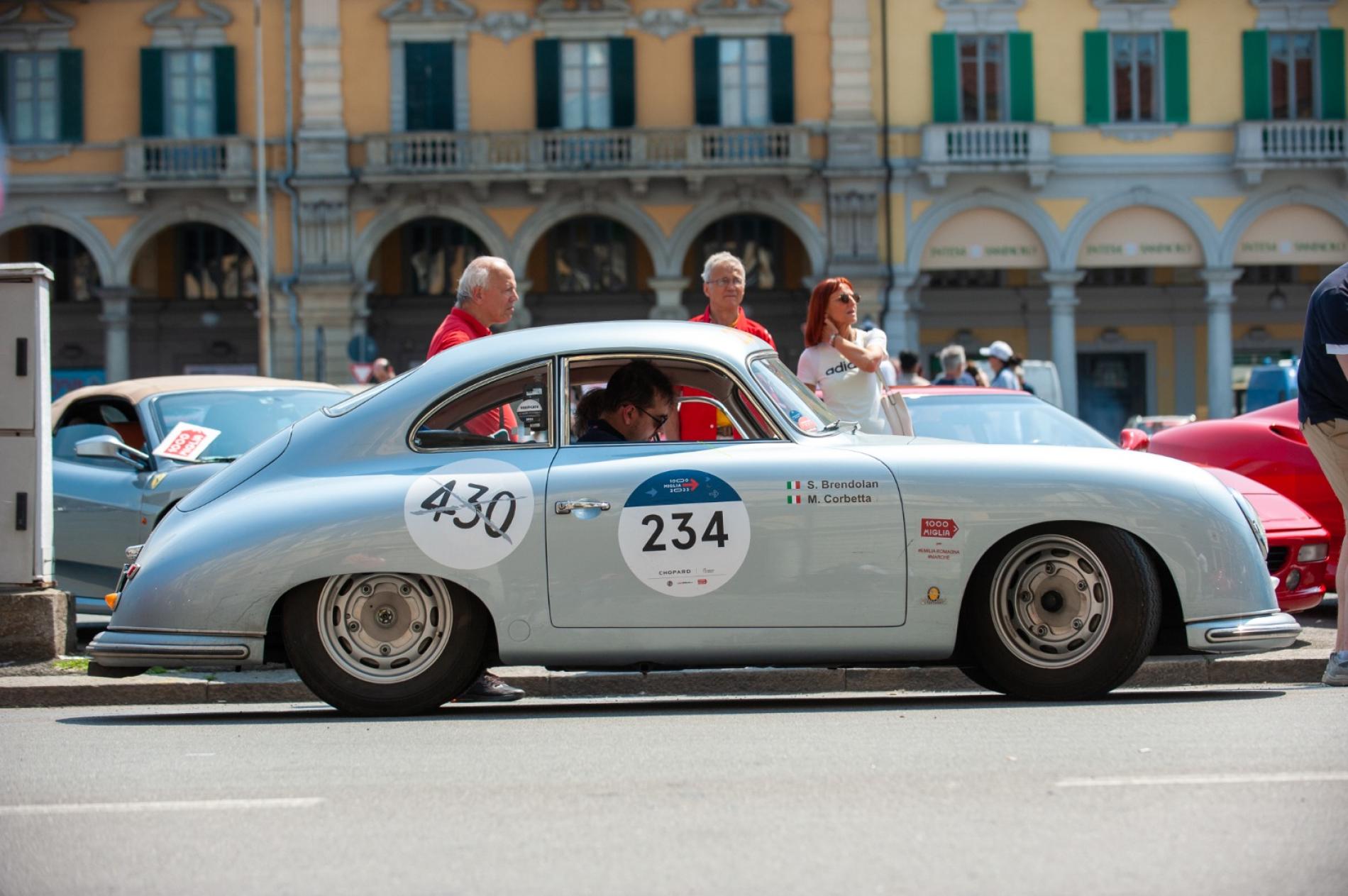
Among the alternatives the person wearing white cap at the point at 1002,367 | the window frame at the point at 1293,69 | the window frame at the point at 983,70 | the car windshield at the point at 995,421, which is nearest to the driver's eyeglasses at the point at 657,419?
the car windshield at the point at 995,421

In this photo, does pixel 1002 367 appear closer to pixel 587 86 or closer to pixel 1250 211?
pixel 587 86

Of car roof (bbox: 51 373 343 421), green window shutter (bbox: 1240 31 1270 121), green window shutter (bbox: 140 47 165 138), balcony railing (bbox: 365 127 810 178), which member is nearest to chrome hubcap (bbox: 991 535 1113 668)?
car roof (bbox: 51 373 343 421)

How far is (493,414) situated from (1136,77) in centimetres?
3081

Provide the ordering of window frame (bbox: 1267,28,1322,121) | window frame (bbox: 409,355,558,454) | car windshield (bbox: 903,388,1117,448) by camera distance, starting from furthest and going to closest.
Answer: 1. window frame (bbox: 1267,28,1322,121)
2. car windshield (bbox: 903,388,1117,448)
3. window frame (bbox: 409,355,558,454)

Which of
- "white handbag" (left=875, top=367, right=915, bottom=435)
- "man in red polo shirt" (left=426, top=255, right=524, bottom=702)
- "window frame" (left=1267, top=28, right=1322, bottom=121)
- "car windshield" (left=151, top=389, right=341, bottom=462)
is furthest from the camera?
"window frame" (left=1267, top=28, right=1322, bottom=121)

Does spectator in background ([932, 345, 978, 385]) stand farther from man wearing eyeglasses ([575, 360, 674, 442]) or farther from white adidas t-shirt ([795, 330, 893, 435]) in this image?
man wearing eyeglasses ([575, 360, 674, 442])

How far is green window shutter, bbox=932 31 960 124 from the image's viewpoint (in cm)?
3534

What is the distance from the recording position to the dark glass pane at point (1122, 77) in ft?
117

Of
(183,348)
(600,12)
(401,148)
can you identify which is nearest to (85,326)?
(183,348)

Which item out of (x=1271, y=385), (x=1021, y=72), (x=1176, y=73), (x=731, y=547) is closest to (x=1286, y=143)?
(x=1176, y=73)

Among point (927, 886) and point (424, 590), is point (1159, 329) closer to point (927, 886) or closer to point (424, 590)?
point (424, 590)

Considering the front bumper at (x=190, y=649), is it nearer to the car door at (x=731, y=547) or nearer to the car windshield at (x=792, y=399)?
the car door at (x=731, y=547)

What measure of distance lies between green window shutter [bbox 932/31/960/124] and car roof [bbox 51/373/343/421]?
25.3 m

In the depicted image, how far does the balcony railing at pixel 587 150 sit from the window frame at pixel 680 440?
92.0ft
